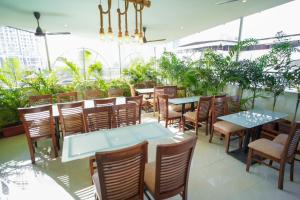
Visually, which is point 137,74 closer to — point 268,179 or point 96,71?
point 96,71

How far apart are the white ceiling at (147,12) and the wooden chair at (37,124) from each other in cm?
199

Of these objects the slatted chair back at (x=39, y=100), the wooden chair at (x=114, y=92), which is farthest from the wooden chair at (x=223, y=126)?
the slatted chair back at (x=39, y=100)

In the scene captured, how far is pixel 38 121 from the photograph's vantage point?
2.71 m

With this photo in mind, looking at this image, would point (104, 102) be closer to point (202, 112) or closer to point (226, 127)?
point (202, 112)

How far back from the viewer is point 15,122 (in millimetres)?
4047

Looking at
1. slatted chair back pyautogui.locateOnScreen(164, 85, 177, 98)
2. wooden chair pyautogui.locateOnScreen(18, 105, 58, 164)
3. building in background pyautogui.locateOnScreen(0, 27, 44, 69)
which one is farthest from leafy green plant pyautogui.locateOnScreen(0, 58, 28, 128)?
slatted chair back pyautogui.locateOnScreen(164, 85, 177, 98)

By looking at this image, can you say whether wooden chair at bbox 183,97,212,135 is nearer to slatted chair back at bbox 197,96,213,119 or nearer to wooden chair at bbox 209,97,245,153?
slatted chair back at bbox 197,96,213,119

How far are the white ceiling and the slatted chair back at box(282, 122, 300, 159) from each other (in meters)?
2.66

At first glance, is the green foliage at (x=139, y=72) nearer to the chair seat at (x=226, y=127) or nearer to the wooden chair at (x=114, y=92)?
the wooden chair at (x=114, y=92)

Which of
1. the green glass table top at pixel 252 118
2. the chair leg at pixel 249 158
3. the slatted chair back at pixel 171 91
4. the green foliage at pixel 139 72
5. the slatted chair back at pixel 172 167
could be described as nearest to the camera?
the slatted chair back at pixel 172 167

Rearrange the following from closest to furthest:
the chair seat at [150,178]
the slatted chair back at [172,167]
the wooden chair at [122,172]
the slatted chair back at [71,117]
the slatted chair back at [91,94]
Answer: the wooden chair at [122,172]
the slatted chair back at [172,167]
the chair seat at [150,178]
the slatted chair back at [71,117]
the slatted chair back at [91,94]

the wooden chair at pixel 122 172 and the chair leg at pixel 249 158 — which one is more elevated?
the wooden chair at pixel 122 172

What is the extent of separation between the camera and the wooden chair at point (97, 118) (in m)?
2.39

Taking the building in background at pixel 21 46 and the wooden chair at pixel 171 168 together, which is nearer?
the wooden chair at pixel 171 168
